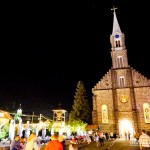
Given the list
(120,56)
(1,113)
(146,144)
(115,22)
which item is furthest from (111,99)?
(146,144)

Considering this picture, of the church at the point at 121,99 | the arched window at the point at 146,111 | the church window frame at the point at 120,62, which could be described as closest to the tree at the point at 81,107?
the church at the point at 121,99

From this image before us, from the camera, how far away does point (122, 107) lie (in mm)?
40719

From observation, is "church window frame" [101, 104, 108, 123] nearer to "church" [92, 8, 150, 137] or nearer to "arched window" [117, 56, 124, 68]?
"church" [92, 8, 150, 137]

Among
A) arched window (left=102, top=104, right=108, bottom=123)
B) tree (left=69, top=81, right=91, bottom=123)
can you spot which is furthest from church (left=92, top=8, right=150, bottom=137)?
tree (left=69, top=81, right=91, bottom=123)

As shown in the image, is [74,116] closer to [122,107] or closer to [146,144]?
[122,107]

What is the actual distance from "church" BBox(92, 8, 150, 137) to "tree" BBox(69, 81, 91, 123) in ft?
20.1

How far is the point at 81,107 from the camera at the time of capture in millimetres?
48438

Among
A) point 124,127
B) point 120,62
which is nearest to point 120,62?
point 120,62

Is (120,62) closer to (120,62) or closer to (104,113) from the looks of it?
(120,62)

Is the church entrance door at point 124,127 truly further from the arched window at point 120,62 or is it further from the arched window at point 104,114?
the arched window at point 120,62

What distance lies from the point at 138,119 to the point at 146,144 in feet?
92.6

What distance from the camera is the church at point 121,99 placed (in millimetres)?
39500

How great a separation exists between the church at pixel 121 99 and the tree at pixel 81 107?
20.1 feet

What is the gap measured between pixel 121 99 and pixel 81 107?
10.8 meters
